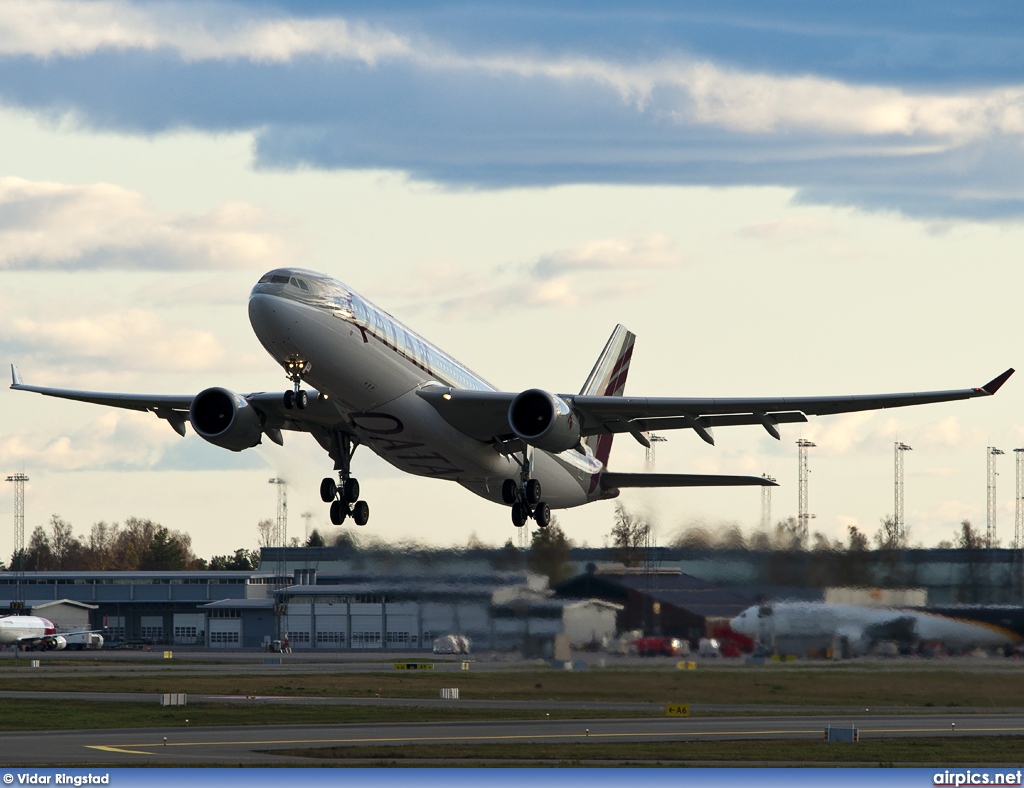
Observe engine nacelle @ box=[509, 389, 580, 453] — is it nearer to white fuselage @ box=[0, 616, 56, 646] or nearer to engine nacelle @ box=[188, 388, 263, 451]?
engine nacelle @ box=[188, 388, 263, 451]

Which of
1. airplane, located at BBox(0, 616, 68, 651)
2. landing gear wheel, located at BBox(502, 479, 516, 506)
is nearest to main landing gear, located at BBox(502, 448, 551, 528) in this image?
landing gear wheel, located at BBox(502, 479, 516, 506)

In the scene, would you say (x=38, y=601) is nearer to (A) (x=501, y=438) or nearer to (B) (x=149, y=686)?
(B) (x=149, y=686)

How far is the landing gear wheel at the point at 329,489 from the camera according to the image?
1670 inches

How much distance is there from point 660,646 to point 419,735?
30.6 feet

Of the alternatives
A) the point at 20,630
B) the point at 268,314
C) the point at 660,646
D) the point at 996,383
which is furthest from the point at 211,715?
the point at 20,630

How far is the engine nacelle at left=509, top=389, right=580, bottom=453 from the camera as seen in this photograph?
123 feet

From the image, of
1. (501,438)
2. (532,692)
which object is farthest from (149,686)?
(501,438)

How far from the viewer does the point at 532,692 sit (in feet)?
181

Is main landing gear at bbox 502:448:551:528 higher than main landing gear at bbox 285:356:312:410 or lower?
lower

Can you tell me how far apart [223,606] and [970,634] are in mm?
75813

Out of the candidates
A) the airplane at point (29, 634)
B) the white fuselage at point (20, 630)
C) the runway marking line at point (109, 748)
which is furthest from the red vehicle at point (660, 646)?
the white fuselage at point (20, 630)

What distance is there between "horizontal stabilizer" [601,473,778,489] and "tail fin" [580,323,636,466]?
2983 mm

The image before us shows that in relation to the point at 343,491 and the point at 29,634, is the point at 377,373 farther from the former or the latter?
the point at 29,634

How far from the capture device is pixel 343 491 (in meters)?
42.3
